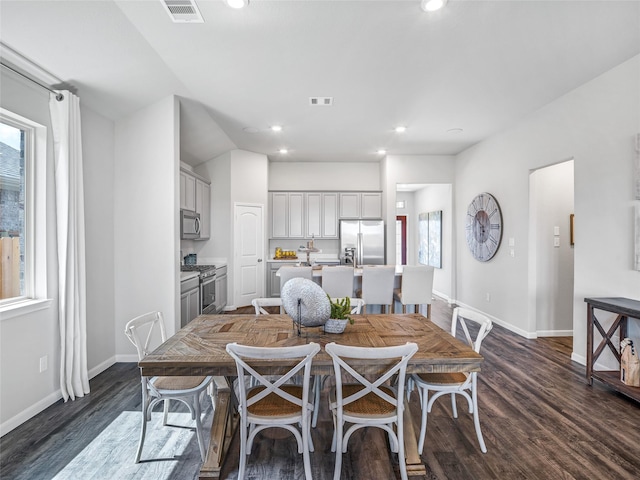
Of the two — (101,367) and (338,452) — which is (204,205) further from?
(338,452)

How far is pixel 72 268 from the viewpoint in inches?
109

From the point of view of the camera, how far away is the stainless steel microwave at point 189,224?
15.8 feet

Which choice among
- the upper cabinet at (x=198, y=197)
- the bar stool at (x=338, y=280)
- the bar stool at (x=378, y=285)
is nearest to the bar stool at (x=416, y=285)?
the bar stool at (x=378, y=285)

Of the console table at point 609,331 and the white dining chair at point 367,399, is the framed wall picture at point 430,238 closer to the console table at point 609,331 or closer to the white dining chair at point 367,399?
the console table at point 609,331

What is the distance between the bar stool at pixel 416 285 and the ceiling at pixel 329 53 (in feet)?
6.77

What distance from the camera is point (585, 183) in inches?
136

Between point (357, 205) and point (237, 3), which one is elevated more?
point (237, 3)

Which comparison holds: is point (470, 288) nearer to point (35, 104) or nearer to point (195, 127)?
point (195, 127)

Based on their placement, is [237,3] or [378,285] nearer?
[237,3]

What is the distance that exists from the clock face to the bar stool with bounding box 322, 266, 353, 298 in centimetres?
252

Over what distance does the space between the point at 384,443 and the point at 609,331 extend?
2.37 m

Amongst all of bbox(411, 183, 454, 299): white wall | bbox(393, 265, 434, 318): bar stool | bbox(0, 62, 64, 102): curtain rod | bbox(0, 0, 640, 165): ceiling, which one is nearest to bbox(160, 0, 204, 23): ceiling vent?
bbox(0, 0, 640, 165): ceiling

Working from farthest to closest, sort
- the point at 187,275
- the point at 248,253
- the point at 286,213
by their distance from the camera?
1. the point at 286,213
2. the point at 248,253
3. the point at 187,275

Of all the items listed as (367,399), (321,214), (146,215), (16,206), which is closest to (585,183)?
(367,399)
